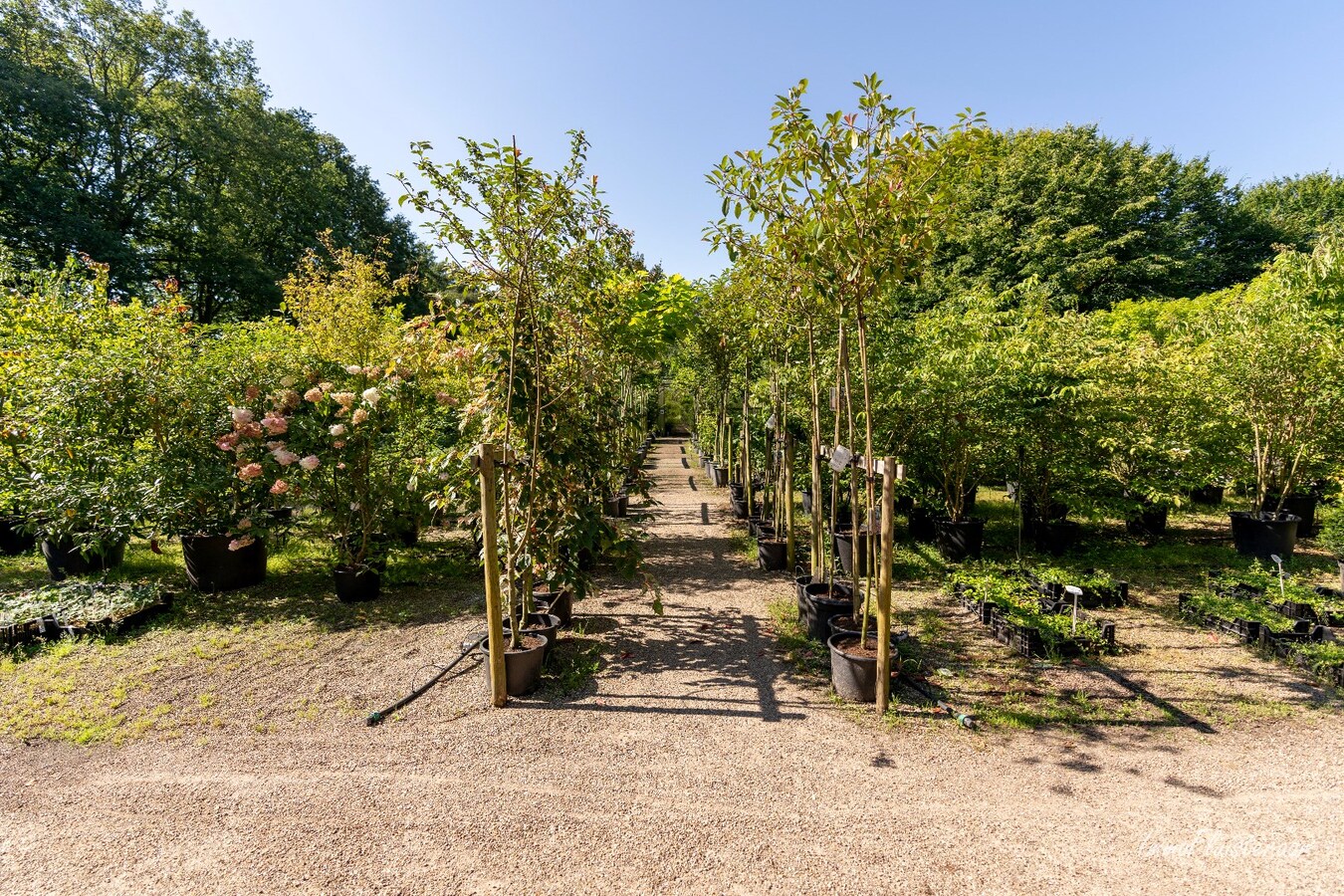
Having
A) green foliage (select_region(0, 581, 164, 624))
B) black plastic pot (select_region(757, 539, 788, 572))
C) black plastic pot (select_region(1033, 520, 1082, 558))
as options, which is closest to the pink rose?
green foliage (select_region(0, 581, 164, 624))

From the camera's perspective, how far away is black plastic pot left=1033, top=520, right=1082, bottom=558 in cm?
660

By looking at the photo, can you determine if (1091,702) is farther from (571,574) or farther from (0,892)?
(0,892)

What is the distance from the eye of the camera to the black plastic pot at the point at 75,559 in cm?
589

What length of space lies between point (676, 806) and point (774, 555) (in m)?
3.95

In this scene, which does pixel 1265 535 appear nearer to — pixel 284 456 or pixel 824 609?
pixel 824 609

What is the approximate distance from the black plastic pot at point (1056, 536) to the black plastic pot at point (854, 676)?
4.30 m

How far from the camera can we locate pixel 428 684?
145 inches

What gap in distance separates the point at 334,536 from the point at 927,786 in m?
5.46

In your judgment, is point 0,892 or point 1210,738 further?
point 1210,738

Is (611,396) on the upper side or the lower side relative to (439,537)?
upper

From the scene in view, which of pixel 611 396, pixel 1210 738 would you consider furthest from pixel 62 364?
pixel 1210 738

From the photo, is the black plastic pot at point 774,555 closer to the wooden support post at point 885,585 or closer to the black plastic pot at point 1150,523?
the wooden support post at point 885,585

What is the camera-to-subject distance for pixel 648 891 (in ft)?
6.88

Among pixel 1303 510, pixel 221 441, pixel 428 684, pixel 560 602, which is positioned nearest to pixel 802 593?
pixel 560 602
